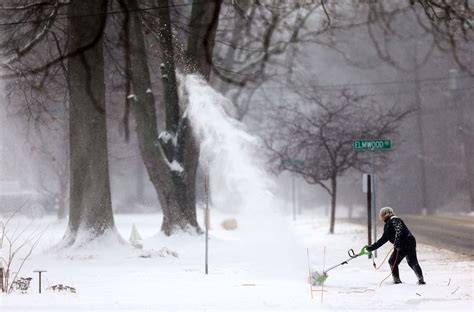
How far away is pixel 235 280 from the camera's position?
12.3 meters

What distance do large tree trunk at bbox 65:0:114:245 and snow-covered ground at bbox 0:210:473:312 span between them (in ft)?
3.45

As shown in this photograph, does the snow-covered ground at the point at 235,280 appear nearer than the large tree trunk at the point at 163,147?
Yes

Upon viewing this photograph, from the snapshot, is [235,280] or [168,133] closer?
[235,280]

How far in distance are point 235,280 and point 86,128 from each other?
663 centimetres

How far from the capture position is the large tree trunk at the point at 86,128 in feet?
55.9

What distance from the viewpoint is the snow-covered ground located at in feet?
31.2

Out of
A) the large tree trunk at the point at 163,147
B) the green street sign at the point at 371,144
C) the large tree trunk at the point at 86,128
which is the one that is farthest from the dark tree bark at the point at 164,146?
the green street sign at the point at 371,144

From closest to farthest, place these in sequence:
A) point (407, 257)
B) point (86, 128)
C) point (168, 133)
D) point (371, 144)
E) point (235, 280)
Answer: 1. point (407, 257)
2. point (235, 280)
3. point (371, 144)
4. point (86, 128)
5. point (168, 133)

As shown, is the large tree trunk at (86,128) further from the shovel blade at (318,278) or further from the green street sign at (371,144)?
the shovel blade at (318,278)

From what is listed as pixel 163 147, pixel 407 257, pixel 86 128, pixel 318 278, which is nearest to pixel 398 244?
A: pixel 407 257

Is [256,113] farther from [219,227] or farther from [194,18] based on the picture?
[194,18]

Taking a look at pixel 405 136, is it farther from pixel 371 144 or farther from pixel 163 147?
pixel 371 144

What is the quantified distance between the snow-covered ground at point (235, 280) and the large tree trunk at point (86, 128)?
1.05 m

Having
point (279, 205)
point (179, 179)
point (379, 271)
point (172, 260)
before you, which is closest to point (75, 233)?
point (172, 260)
